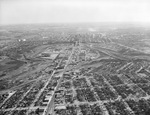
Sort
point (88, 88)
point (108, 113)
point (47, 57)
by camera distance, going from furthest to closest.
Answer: point (47, 57) → point (88, 88) → point (108, 113)

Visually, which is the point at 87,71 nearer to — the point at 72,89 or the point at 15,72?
the point at 72,89

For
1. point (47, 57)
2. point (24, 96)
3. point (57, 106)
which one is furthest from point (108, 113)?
point (47, 57)

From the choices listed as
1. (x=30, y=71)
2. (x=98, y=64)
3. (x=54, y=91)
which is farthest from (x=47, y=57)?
(x=54, y=91)

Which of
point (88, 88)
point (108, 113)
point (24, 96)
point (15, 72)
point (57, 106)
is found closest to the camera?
point (108, 113)

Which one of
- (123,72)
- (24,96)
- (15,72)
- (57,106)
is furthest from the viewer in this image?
(15,72)

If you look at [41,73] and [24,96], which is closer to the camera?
[24,96]

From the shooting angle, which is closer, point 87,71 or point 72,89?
point 72,89

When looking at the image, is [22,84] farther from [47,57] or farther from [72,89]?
[47,57]

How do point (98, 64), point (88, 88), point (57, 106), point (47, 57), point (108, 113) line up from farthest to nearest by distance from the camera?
point (47, 57) → point (98, 64) → point (88, 88) → point (57, 106) → point (108, 113)
